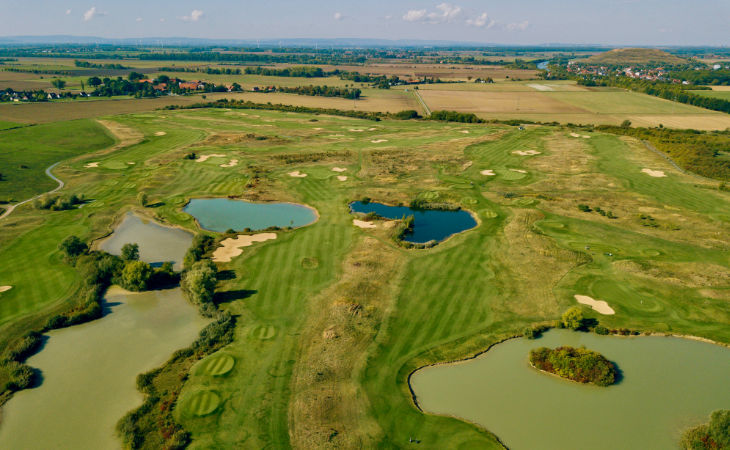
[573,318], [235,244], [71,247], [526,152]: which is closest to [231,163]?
[235,244]

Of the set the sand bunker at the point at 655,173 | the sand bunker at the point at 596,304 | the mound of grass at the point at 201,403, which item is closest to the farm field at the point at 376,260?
the mound of grass at the point at 201,403

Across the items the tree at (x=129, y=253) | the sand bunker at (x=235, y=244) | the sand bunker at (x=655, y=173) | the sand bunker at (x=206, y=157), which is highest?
the sand bunker at (x=206, y=157)

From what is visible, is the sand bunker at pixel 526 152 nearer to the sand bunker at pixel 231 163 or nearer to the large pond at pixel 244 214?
the large pond at pixel 244 214

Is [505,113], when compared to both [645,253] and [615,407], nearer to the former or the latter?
[645,253]

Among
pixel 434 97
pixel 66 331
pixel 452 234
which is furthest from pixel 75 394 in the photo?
pixel 434 97

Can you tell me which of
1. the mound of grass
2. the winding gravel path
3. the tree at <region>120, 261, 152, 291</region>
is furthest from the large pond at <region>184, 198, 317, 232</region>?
the mound of grass

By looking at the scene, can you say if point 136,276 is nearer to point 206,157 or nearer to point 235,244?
point 235,244
